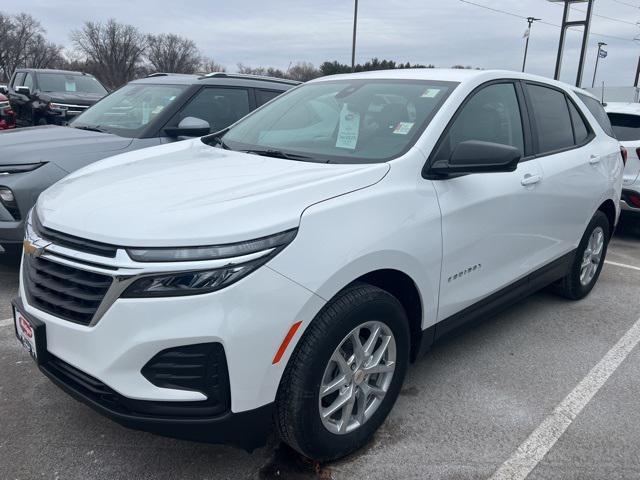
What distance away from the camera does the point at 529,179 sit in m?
3.37

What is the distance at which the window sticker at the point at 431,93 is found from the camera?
9.97 ft

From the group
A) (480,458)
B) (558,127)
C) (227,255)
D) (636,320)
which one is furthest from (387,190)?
(636,320)

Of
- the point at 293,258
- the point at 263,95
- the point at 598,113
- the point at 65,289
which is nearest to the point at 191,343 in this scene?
the point at 293,258

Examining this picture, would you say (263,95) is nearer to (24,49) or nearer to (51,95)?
(51,95)

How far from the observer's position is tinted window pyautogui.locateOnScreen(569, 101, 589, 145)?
4199mm

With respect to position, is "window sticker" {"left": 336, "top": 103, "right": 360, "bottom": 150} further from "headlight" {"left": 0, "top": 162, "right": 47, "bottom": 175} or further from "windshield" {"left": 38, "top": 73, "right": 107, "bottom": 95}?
"windshield" {"left": 38, "top": 73, "right": 107, "bottom": 95}

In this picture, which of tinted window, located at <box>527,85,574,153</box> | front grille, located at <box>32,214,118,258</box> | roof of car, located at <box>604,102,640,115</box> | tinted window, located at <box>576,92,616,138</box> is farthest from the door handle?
roof of car, located at <box>604,102,640,115</box>

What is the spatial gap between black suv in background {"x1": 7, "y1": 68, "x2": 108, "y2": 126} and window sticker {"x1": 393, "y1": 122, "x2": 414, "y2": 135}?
9703 millimetres

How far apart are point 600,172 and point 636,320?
3.99 ft

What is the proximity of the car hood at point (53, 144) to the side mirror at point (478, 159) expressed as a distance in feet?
10.3

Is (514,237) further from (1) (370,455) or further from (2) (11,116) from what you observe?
(2) (11,116)

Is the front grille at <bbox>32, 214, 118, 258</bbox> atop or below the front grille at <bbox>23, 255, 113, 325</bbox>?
atop

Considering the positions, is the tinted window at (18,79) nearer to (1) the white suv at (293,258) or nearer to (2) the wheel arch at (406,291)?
(1) the white suv at (293,258)

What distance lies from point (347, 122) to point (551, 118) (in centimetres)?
170
